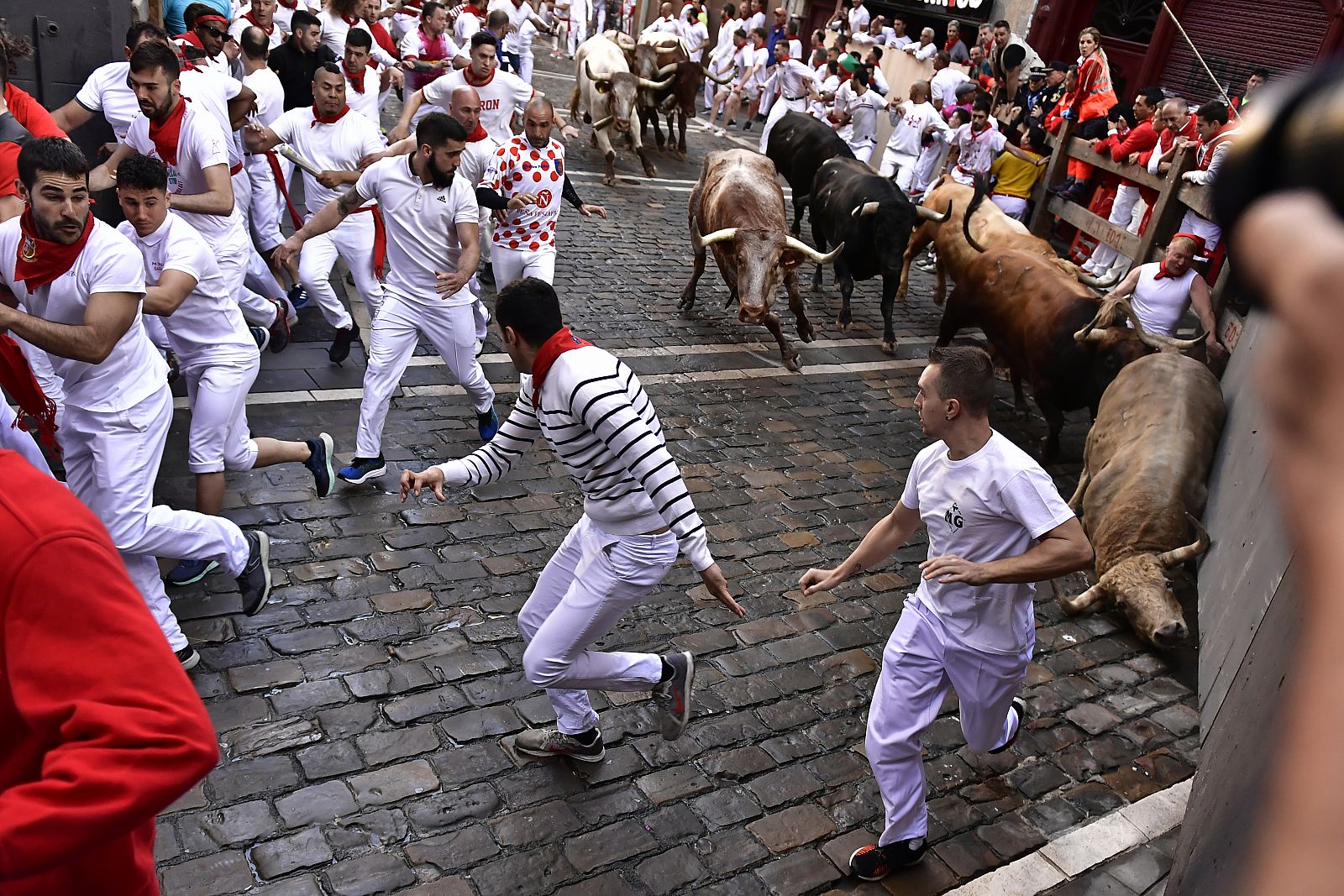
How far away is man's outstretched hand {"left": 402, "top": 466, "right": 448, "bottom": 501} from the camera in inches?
172

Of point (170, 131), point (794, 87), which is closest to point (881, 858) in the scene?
point (170, 131)

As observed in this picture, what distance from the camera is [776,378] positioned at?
9820 mm

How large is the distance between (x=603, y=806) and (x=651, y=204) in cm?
1226

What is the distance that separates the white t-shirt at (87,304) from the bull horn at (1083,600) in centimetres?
569

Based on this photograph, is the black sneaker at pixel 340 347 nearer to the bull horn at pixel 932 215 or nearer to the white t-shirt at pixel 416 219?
the white t-shirt at pixel 416 219

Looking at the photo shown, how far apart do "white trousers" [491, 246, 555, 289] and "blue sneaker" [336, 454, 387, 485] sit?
7.85 ft

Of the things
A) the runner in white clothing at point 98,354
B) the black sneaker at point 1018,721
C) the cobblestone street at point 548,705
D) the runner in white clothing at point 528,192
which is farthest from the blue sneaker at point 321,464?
the black sneaker at point 1018,721

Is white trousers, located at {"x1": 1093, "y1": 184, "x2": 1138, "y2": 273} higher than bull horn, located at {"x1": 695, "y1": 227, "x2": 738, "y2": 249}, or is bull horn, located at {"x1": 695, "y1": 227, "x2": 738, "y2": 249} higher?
white trousers, located at {"x1": 1093, "y1": 184, "x2": 1138, "y2": 273}

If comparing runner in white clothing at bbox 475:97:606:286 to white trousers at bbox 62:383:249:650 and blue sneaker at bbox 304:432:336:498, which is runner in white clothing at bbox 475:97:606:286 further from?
white trousers at bbox 62:383:249:650

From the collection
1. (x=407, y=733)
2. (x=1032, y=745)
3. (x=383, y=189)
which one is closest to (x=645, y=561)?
(x=407, y=733)

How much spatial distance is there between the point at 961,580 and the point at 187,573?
412 centimetres

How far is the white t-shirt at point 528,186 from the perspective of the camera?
8055 mm

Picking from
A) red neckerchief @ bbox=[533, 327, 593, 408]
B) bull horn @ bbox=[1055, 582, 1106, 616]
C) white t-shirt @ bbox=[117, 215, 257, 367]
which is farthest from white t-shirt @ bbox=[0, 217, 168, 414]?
bull horn @ bbox=[1055, 582, 1106, 616]

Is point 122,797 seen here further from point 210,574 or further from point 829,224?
point 829,224
